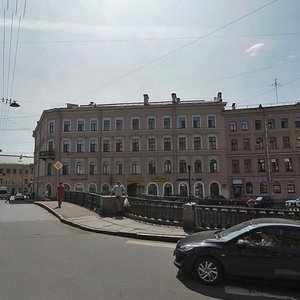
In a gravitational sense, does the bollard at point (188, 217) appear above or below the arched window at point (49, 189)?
below

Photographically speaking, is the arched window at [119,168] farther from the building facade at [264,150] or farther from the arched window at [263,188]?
the arched window at [263,188]

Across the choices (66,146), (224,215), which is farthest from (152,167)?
(224,215)

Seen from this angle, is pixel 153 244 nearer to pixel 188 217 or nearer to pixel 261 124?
pixel 188 217

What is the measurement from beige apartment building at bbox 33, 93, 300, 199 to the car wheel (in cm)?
4500

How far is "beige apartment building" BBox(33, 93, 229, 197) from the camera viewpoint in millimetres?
51844

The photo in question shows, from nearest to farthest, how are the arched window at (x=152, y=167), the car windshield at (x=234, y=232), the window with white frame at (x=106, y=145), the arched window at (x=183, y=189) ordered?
the car windshield at (x=234, y=232)
the arched window at (x=183, y=189)
the arched window at (x=152, y=167)
the window with white frame at (x=106, y=145)

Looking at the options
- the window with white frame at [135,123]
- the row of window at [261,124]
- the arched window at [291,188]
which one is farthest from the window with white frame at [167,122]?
the arched window at [291,188]

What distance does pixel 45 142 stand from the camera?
56469mm

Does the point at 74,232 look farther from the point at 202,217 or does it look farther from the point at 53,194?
the point at 53,194

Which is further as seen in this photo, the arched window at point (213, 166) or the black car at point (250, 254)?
the arched window at point (213, 166)

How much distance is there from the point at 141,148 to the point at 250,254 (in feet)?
154

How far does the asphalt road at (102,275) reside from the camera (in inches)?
224

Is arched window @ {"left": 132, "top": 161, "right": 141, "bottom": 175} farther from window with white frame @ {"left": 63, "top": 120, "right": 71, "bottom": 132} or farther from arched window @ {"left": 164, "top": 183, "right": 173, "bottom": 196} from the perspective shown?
window with white frame @ {"left": 63, "top": 120, "right": 71, "bottom": 132}

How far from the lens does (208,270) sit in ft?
21.3
